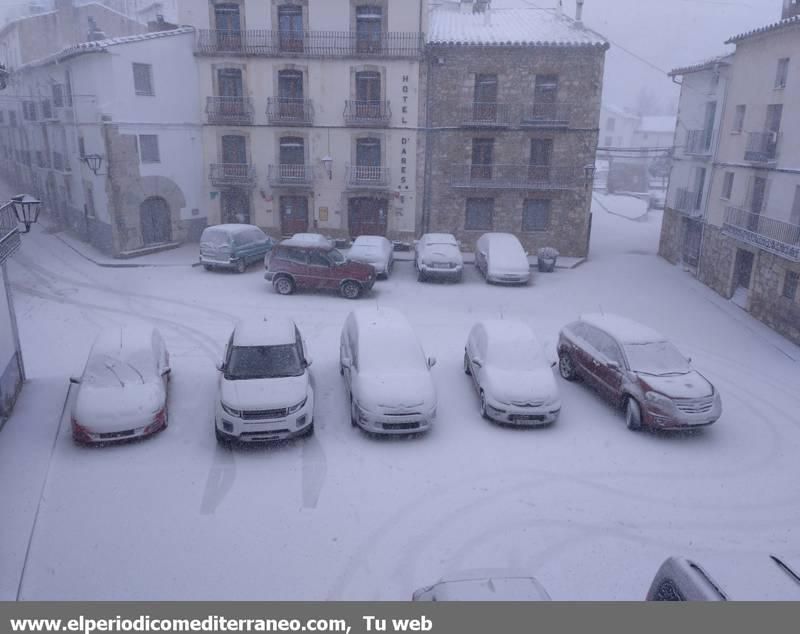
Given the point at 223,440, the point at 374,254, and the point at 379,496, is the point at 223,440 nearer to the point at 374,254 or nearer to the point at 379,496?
the point at 379,496

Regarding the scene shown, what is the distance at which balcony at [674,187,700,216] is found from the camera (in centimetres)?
2564

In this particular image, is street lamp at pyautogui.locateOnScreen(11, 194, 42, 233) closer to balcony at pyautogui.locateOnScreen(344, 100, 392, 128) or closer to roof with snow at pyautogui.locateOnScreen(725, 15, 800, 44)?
balcony at pyautogui.locateOnScreen(344, 100, 392, 128)

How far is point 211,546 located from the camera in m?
8.73

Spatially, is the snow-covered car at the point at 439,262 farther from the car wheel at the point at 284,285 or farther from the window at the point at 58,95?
the window at the point at 58,95

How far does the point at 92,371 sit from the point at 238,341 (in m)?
2.70

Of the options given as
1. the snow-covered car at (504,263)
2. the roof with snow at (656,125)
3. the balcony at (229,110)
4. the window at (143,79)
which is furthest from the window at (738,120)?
the roof with snow at (656,125)

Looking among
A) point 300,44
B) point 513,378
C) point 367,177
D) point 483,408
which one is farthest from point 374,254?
point 513,378

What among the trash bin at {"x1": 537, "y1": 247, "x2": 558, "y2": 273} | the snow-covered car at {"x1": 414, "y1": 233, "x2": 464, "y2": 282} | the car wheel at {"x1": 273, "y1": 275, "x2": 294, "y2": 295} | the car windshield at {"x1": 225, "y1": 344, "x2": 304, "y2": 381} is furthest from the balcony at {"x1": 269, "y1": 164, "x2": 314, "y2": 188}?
the car windshield at {"x1": 225, "y1": 344, "x2": 304, "y2": 381}

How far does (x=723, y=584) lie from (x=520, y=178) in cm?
2351

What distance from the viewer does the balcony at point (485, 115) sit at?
27047 mm

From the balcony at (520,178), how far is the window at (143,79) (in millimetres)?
13165

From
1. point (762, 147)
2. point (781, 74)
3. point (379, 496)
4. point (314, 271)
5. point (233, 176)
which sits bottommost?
point (379, 496)

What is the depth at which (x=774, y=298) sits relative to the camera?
19.2 metres
